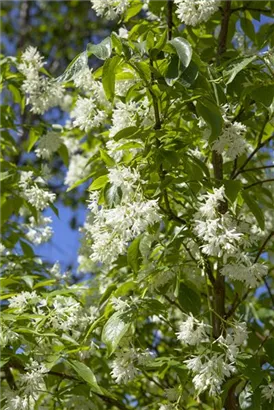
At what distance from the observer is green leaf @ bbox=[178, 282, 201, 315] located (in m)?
1.96

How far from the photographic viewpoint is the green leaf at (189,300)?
196 centimetres

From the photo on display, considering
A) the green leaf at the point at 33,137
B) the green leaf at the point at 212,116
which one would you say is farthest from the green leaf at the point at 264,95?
the green leaf at the point at 33,137

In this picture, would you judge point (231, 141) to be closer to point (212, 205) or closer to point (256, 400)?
point (212, 205)

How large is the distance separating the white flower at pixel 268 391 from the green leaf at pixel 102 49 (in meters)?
0.88

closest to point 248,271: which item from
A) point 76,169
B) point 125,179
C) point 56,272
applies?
point 125,179

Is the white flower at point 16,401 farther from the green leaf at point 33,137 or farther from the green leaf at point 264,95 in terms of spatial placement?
the green leaf at point 33,137

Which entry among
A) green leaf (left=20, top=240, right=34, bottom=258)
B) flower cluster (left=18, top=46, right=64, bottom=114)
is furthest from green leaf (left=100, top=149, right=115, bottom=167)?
green leaf (left=20, top=240, right=34, bottom=258)

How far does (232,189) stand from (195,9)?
485 millimetres

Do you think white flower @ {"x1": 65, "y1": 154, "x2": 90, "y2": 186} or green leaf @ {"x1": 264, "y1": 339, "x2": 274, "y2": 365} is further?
white flower @ {"x1": 65, "y1": 154, "x2": 90, "y2": 186}

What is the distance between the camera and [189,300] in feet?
6.46

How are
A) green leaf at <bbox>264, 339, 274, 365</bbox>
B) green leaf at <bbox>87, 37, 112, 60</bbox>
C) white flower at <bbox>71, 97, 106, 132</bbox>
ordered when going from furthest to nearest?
white flower at <bbox>71, 97, 106, 132</bbox> < green leaf at <bbox>264, 339, 274, 365</bbox> < green leaf at <bbox>87, 37, 112, 60</bbox>

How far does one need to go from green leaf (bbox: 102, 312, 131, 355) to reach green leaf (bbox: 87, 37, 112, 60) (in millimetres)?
625

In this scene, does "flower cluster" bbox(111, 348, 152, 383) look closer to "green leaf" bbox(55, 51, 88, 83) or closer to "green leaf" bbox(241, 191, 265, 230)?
"green leaf" bbox(241, 191, 265, 230)

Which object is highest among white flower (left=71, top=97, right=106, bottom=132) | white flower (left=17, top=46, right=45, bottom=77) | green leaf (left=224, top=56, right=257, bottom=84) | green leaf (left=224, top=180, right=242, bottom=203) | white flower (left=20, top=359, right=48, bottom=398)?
white flower (left=17, top=46, right=45, bottom=77)
